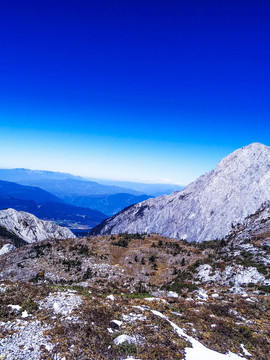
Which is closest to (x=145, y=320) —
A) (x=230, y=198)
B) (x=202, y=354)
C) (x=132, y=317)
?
(x=132, y=317)

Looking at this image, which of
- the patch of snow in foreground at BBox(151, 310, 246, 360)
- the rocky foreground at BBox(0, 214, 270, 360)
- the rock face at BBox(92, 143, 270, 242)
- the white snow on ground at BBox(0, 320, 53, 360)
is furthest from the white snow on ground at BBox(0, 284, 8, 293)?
the rock face at BBox(92, 143, 270, 242)

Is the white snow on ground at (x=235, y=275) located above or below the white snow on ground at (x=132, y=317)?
below

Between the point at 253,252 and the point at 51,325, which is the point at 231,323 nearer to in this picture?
the point at 51,325

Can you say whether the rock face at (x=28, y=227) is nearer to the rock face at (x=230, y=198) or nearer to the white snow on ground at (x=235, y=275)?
the rock face at (x=230, y=198)

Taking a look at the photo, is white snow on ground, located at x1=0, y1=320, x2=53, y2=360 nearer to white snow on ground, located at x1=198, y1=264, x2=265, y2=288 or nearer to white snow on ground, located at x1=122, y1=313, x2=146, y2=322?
white snow on ground, located at x1=122, y1=313, x2=146, y2=322

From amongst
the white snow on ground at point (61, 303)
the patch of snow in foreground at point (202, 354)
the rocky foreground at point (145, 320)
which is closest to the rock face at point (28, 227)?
the rocky foreground at point (145, 320)

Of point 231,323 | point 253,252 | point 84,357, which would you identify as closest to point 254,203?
point 253,252

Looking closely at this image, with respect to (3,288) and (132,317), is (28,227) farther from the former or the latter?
(132,317)

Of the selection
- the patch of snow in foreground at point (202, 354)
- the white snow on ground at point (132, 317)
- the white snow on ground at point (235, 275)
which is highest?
the patch of snow in foreground at point (202, 354)
